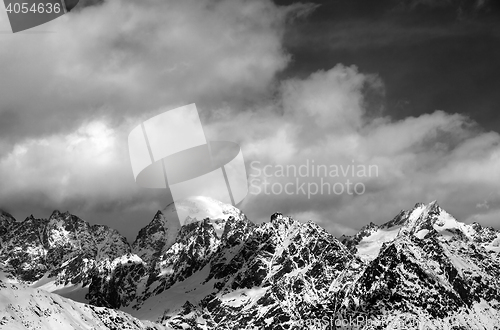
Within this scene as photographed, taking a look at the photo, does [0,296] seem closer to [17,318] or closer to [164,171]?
[17,318]

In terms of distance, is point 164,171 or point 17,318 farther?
point 17,318

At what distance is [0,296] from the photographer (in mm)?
199625

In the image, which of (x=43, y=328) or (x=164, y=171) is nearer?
(x=164, y=171)

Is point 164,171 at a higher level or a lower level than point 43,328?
higher

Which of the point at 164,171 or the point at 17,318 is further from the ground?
the point at 164,171

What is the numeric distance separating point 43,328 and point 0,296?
19.6 m

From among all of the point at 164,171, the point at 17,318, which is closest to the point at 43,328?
the point at 17,318

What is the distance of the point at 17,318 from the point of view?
634 ft

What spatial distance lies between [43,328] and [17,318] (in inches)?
414

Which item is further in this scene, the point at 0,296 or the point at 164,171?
the point at 0,296

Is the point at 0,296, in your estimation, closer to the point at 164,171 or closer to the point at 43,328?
the point at 43,328

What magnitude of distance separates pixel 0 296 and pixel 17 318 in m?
12.6

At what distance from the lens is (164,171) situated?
141 m
